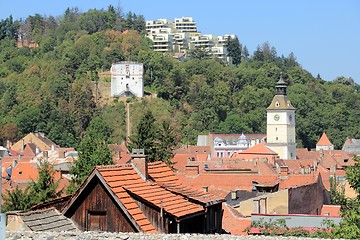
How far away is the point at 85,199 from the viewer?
15.6 meters

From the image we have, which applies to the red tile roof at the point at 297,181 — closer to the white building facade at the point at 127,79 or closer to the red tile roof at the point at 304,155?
the red tile roof at the point at 304,155

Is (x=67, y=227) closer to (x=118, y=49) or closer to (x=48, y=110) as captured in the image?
(x=48, y=110)

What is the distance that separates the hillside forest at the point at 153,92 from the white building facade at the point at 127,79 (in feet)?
7.14

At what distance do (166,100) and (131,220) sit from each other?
11948 centimetres

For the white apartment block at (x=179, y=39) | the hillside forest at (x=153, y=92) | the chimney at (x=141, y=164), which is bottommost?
the chimney at (x=141, y=164)

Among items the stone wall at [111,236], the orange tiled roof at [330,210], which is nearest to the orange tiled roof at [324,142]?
the orange tiled roof at [330,210]

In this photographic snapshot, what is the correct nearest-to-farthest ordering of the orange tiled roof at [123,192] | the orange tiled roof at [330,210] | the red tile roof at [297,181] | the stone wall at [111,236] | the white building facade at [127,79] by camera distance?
the stone wall at [111,236], the orange tiled roof at [123,192], the orange tiled roof at [330,210], the red tile roof at [297,181], the white building facade at [127,79]

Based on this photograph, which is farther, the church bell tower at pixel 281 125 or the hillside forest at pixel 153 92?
the hillside forest at pixel 153 92

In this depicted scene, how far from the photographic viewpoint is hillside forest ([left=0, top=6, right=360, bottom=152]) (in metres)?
122

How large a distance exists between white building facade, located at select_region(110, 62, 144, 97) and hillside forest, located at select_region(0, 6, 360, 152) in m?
2.18

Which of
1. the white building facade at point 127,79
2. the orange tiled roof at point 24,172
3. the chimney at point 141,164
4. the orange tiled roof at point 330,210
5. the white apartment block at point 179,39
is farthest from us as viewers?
the white apartment block at point 179,39

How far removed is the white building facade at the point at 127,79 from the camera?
12938 centimetres

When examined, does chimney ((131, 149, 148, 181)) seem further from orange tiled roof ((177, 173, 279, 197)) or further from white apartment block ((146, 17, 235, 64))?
white apartment block ((146, 17, 235, 64))

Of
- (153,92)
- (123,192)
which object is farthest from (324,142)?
(123,192)
